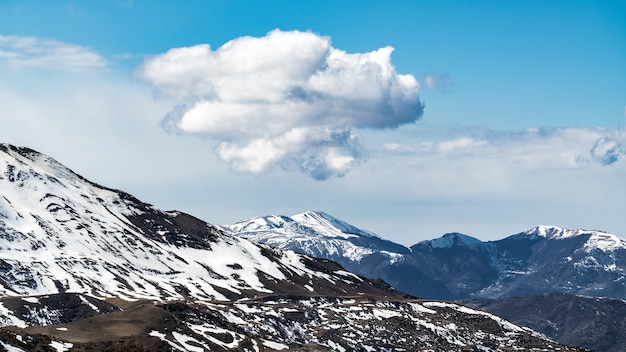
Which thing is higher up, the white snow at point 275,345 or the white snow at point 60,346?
the white snow at point 275,345

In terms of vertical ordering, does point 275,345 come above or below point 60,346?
above

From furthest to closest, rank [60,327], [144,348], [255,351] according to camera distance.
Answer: [255,351], [60,327], [144,348]

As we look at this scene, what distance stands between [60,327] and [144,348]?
28.6 meters

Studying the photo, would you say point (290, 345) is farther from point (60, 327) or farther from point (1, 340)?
point (1, 340)

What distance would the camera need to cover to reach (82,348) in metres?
136

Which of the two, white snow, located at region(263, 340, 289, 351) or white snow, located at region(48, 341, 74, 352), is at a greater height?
white snow, located at region(263, 340, 289, 351)

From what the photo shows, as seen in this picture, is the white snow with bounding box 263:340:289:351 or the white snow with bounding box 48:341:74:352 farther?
the white snow with bounding box 263:340:289:351

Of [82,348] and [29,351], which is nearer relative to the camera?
[29,351]

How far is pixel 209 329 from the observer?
198 meters

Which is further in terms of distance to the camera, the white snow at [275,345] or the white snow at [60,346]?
the white snow at [275,345]

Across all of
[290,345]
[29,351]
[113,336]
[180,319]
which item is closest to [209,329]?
[180,319]

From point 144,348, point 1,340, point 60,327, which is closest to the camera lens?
point 1,340

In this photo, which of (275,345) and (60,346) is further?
(275,345)

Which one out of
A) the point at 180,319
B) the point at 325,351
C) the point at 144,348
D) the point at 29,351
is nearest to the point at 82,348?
the point at 144,348
